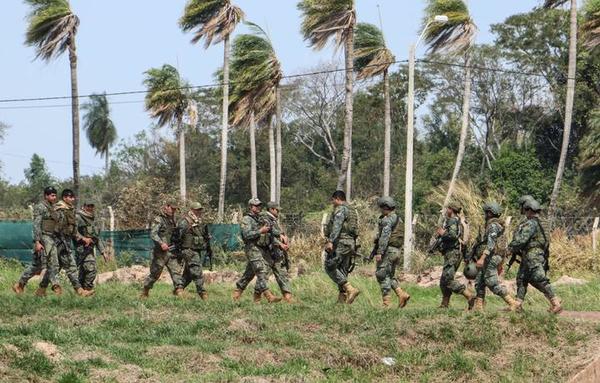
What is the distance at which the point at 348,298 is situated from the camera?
1602 centimetres

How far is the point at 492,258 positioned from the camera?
15117mm

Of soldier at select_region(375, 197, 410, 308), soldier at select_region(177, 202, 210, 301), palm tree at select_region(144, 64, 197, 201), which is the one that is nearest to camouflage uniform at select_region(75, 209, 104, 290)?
soldier at select_region(177, 202, 210, 301)

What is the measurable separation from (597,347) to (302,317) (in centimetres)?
376

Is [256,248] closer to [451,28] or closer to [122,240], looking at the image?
[122,240]

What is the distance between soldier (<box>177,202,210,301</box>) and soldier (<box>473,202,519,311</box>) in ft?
15.3

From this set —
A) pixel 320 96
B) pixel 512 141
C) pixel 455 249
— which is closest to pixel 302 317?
pixel 455 249

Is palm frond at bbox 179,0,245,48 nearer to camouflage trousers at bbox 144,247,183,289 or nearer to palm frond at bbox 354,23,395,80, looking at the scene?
palm frond at bbox 354,23,395,80

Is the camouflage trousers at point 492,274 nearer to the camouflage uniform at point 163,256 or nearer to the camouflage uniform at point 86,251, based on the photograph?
the camouflage uniform at point 163,256

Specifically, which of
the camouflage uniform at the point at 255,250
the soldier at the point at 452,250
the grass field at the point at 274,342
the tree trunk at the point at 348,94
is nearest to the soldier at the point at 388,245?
the soldier at the point at 452,250

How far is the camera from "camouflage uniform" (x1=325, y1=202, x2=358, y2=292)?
1589cm

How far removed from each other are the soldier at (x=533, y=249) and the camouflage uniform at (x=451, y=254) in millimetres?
865

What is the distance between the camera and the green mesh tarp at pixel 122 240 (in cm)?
2616

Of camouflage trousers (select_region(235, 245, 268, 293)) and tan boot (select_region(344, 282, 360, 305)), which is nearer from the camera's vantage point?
tan boot (select_region(344, 282, 360, 305))

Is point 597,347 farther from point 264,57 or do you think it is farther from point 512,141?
point 512,141
